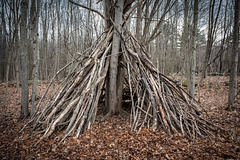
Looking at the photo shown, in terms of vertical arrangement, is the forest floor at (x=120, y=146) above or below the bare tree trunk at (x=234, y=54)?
below

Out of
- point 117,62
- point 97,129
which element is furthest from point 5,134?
point 117,62

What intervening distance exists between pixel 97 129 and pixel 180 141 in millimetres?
1504

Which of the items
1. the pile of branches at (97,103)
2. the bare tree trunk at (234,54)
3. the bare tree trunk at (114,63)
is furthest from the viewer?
the bare tree trunk at (234,54)

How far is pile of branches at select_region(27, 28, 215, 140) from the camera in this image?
7.88ft

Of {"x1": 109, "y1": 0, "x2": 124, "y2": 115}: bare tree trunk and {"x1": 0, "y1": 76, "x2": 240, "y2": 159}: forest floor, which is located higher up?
{"x1": 109, "y1": 0, "x2": 124, "y2": 115}: bare tree trunk

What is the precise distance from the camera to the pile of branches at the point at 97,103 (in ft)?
7.88

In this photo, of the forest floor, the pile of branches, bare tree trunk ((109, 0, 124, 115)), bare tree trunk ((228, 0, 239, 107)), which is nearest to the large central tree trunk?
bare tree trunk ((109, 0, 124, 115))

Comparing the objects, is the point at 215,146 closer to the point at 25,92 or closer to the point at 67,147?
the point at 67,147

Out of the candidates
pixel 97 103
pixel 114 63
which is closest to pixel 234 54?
pixel 114 63

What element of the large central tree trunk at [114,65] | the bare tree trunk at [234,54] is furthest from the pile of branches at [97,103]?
the bare tree trunk at [234,54]

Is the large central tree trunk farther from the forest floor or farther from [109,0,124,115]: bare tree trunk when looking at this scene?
the forest floor

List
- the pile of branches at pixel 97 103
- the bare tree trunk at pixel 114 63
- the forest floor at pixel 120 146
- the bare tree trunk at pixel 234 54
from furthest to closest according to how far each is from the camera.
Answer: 1. the bare tree trunk at pixel 234 54
2. the bare tree trunk at pixel 114 63
3. the pile of branches at pixel 97 103
4. the forest floor at pixel 120 146

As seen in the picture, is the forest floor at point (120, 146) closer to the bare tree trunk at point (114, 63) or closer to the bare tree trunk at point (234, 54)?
the bare tree trunk at point (114, 63)

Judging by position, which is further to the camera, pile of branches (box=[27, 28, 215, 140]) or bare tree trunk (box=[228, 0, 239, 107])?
bare tree trunk (box=[228, 0, 239, 107])
